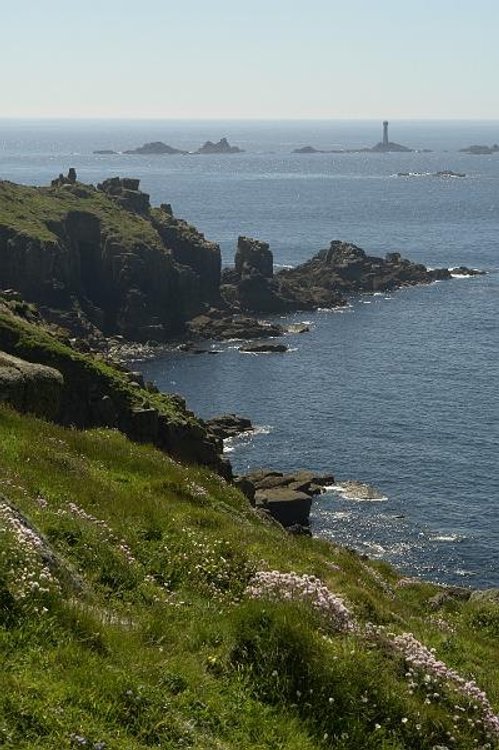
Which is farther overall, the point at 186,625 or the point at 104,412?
the point at 104,412

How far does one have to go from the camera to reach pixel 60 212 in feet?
479

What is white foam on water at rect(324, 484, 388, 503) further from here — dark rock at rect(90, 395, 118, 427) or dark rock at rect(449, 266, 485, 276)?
dark rock at rect(449, 266, 485, 276)

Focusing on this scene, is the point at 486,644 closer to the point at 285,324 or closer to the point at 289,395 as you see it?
the point at 289,395

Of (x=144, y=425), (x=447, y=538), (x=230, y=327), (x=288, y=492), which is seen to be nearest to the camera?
(x=144, y=425)

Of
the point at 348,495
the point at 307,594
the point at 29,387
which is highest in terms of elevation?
the point at 307,594

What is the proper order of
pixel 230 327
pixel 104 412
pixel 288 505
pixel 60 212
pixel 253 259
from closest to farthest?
pixel 104 412 < pixel 288 505 < pixel 230 327 < pixel 60 212 < pixel 253 259

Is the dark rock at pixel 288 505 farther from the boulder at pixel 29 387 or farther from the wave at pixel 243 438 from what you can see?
the boulder at pixel 29 387

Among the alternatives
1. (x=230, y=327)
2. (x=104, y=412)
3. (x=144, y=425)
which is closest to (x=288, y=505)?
(x=144, y=425)

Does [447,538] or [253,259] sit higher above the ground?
[253,259]

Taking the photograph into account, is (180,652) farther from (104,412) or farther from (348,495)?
(348,495)

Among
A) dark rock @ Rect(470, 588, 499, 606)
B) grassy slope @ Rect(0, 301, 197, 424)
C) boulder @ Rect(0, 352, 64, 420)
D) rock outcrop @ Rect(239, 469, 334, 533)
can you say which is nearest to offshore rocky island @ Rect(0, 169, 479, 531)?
rock outcrop @ Rect(239, 469, 334, 533)

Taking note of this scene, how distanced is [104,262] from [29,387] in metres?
112

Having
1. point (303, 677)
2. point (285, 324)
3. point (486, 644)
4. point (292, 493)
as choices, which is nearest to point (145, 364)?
point (285, 324)

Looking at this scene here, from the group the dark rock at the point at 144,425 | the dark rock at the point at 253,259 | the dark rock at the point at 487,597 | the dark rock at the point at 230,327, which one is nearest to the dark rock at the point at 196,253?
the dark rock at the point at 253,259
